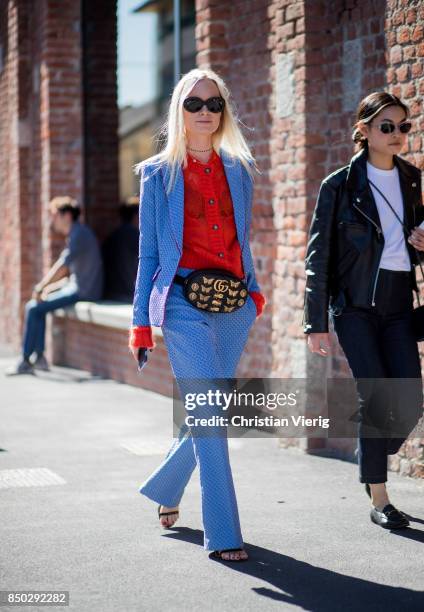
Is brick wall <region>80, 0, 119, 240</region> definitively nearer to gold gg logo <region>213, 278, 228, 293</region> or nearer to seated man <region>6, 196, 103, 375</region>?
seated man <region>6, 196, 103, 375</region>

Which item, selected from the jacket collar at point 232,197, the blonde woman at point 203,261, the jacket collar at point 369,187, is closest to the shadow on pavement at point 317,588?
the blonde woman at point 203,261

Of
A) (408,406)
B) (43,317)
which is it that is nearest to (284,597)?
(408,406)

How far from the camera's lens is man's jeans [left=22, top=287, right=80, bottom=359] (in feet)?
38.2

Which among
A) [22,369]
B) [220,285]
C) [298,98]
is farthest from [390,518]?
[22,369]

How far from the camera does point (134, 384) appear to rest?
33.8ft

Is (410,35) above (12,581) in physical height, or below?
above

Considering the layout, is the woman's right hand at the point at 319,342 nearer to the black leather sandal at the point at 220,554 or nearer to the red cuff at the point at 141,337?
the red cuff at the point at 141,337

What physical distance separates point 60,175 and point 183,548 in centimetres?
776

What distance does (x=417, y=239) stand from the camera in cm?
512

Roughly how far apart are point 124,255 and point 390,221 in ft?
22.5

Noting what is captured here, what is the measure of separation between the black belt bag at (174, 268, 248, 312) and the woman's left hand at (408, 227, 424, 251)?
84 cm

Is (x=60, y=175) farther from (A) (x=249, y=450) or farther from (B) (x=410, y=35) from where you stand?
(B) (x=410, y=35)

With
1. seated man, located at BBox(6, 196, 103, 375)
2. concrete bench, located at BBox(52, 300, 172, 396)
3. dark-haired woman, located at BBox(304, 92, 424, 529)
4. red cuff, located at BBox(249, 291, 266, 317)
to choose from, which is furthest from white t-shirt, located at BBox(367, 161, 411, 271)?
seated man, located at BBox(6, 196, 103, 375)

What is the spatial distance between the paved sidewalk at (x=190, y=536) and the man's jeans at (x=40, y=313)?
3645 millimetres
